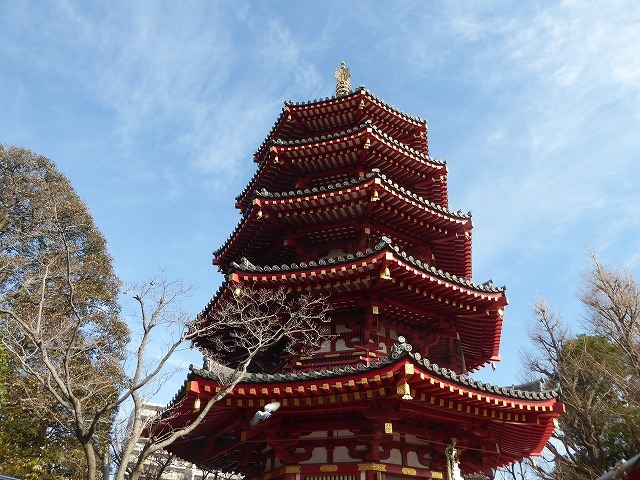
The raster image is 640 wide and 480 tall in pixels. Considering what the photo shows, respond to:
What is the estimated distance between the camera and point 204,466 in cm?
1507

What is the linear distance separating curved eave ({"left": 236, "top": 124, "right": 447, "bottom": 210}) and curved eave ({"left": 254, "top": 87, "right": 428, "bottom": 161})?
1443 mm

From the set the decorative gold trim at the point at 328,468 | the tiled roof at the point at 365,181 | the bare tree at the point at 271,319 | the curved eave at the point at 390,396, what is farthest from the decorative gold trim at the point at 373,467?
the tiled roof at the point at 365,181

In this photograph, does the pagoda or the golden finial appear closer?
the pagoda

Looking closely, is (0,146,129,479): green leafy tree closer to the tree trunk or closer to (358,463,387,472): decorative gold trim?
the tree trunk

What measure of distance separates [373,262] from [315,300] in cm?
196

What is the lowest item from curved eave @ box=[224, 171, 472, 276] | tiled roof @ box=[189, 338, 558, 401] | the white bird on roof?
the white bird on roof

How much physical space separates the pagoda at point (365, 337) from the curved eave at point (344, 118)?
0.08m

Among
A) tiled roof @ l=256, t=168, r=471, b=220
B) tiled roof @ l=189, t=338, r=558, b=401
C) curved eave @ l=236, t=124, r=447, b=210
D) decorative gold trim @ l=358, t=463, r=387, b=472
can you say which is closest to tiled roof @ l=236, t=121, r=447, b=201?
curved eave @ l=236, t=124, r=447, b=210

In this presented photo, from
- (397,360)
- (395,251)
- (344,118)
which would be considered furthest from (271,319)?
(344,118)

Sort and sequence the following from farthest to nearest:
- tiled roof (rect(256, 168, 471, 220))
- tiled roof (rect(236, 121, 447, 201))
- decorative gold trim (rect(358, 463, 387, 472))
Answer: tiled roof (rect(236, 121, 447, 201)), tiled roof (rect(256, 168, 471, 220)), decorative gold trim (rect(358, 463, 387, 472))

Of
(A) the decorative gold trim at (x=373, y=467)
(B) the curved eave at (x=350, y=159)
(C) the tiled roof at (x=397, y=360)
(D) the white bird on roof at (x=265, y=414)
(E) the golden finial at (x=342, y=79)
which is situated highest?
(E) the golden finial at (x=342, y=79)

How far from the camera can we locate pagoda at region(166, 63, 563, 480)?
33.7 ft

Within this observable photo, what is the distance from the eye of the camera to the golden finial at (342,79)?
69.1 ft

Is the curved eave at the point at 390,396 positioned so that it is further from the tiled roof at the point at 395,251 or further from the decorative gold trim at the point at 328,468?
the tiled roof at the point at 395,251
